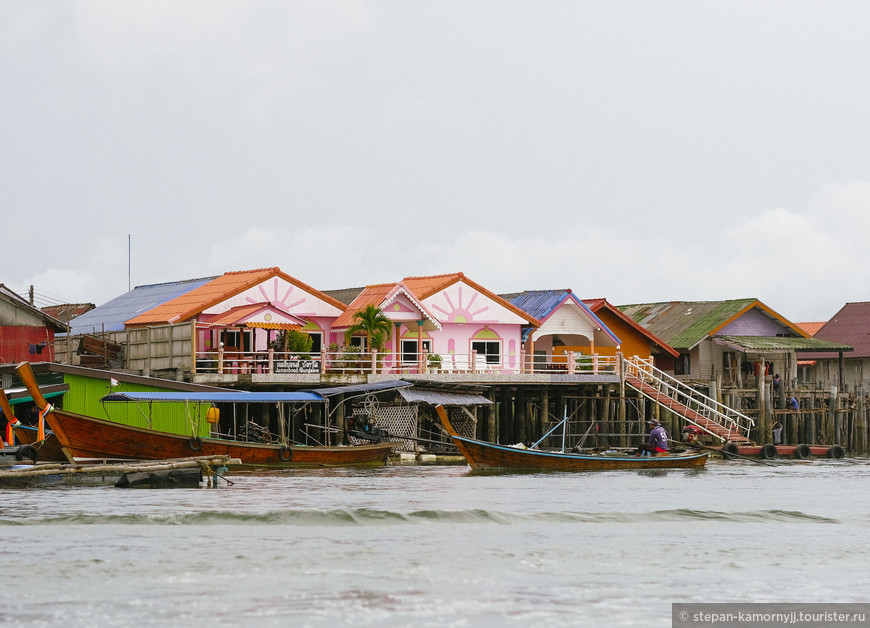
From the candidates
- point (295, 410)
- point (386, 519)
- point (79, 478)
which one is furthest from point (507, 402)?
point (386, 519)

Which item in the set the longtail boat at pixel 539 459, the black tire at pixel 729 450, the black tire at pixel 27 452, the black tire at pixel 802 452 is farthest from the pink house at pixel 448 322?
the black tire at pixel 27 452

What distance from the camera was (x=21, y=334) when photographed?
45.4 meters

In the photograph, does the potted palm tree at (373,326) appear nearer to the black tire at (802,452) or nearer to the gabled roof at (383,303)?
the gabled roof at (383,303)

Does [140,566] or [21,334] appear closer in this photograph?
[140,566]

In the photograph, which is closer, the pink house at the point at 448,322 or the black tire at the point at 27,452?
the black tire at the point at 27,452

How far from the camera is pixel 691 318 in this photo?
60844mm

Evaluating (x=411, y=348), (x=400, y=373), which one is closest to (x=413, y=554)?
(x=400, y=373)

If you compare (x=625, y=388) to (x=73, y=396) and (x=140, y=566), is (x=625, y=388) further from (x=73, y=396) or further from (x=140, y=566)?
(x=140, y=566)

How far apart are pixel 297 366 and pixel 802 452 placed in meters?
17.7

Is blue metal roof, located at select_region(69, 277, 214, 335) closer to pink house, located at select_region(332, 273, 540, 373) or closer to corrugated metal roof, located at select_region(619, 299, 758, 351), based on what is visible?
pink house, located at select_region(332, 273, 540, 373)

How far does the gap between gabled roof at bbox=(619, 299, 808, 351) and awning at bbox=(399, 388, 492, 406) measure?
1808 cm

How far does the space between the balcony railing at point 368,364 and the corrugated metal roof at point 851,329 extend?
18.1 metres

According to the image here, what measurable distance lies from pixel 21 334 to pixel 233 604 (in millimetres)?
31771

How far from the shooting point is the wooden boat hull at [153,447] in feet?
106
